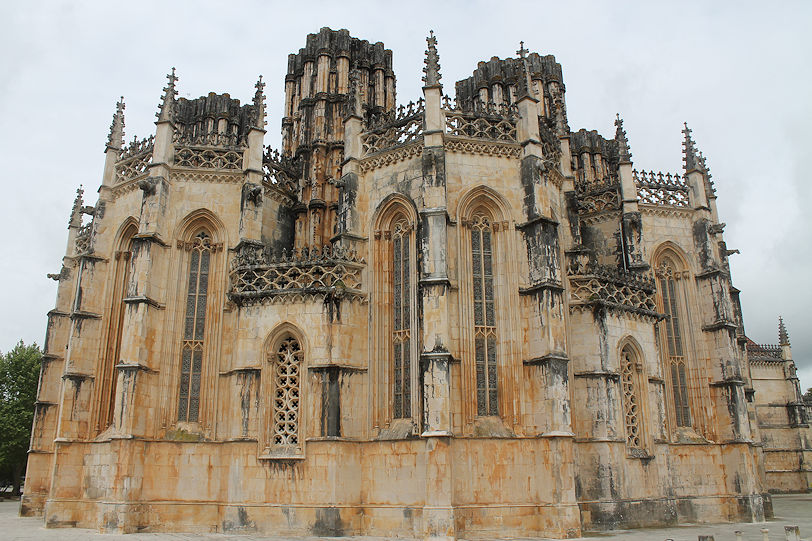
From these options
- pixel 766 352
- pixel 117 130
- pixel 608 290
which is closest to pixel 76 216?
pixel 117 130

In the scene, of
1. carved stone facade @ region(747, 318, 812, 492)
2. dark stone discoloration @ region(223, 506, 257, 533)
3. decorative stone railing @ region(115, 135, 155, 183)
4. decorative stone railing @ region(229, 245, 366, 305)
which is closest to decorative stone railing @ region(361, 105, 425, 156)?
decorative stone railing @ region(229, 245, 366, 305)

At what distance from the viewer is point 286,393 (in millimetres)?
21516

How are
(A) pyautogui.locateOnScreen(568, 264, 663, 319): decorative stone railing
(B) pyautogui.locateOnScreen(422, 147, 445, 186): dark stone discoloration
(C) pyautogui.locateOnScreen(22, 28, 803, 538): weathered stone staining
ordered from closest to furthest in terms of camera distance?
(C) pyautogui.locateOnScreen(22, 28, 803, 538): weathered stone staining, (B) pyautogui.locateOnScreen(422, 147, 445, 186): dark stone discoloration, (A) pyautogui.locateOnScreen(568, 264, 663, 319): decorative stone railing

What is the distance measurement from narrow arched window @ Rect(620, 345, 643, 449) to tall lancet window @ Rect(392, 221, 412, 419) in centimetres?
788

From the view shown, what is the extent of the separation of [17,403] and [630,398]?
34530 mm

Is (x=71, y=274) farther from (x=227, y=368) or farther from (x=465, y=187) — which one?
(x=465, y=187)

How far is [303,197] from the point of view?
97.1 ft

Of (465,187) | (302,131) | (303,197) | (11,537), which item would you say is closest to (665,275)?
(465,187)

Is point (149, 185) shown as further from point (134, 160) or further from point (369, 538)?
point (369, 538)

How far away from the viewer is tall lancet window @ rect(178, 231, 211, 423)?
22906 mm

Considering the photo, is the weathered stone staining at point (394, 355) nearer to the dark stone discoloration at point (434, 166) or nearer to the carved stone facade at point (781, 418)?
the dark stone discoloration at point (434, 166)

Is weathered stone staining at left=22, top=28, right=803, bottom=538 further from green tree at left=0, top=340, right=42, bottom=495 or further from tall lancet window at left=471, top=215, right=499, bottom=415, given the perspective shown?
green tree at left=0, top=340, right=42, bottom=495

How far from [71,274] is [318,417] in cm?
1614

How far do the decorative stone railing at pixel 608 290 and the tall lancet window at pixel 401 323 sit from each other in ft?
20.2
